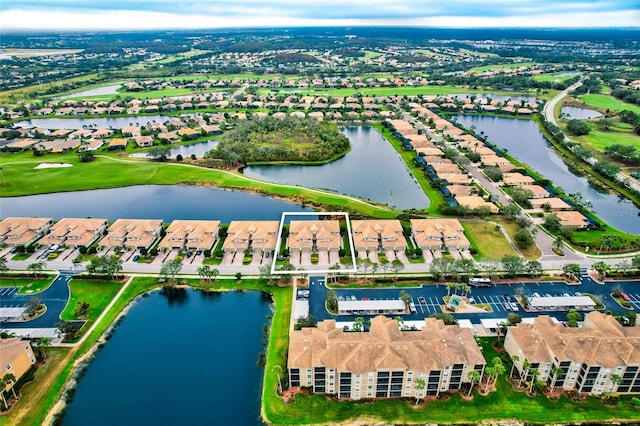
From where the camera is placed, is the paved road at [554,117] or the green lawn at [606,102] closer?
the paved road at [554,117]

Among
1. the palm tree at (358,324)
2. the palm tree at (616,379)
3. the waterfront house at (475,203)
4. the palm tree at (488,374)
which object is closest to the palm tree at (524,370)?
the palm tree at (488,374)

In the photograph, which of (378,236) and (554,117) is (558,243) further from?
(554,117)

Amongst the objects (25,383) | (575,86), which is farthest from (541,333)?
(575,86)

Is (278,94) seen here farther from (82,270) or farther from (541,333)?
(541,333)

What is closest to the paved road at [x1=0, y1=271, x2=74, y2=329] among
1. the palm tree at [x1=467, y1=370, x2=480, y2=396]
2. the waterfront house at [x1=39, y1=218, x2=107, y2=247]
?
the waterfront house at [x1=39, y1=218, x2=107, y2=247]

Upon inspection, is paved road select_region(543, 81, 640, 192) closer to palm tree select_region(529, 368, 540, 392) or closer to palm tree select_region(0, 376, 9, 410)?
palm tree select_region(529, 368, 540, 392)

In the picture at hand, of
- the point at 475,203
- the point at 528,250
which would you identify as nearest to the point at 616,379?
the point at 528,250

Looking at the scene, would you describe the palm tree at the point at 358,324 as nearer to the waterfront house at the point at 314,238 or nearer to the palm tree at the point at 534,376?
the palm tree at the point at 534,376
